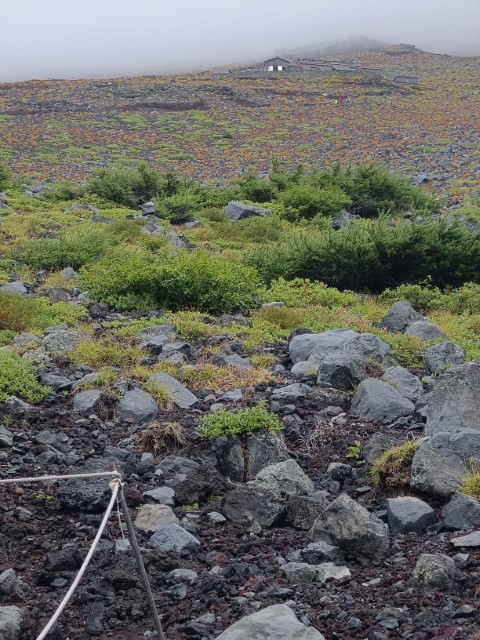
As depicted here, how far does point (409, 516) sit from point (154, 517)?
149 centimetres

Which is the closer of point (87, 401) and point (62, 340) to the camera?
point (87, 401)

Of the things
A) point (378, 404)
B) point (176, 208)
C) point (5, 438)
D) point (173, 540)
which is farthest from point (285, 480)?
point (176, 208)

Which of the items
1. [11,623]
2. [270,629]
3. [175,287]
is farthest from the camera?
[175,287]

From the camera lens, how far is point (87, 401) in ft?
21.9

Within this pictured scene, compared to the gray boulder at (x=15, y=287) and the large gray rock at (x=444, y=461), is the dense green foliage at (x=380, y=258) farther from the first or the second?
the large gray rock at (x=444, y=461)

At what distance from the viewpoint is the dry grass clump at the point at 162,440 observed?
592 cm

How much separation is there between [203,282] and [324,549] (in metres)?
5.80

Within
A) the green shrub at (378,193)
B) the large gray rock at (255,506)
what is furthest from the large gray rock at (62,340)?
the green shrub at (378,193)

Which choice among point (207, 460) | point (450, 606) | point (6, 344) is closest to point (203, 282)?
point (6, 344)

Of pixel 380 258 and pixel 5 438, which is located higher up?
pixel 5 438

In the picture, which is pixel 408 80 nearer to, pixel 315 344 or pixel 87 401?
pixel 315 344

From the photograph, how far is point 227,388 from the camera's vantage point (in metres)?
7.15

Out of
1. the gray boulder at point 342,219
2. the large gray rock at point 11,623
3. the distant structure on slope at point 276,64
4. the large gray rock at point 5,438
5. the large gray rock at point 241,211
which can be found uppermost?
the distant structure on slope at point 276,64

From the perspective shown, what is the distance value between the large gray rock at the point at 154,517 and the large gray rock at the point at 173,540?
0.11 metres
